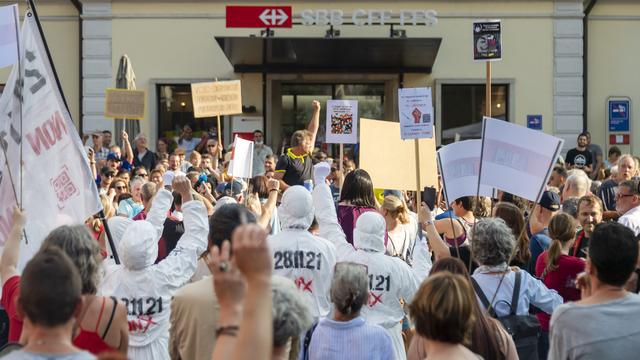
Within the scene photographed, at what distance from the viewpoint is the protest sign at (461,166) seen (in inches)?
274

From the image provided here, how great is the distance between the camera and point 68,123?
21.7ft

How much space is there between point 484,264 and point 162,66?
17.5 m

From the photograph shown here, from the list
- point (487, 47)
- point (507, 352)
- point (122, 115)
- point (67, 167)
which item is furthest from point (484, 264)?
point (122, 115)

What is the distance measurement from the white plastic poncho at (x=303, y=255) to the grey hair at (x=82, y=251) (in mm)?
1649

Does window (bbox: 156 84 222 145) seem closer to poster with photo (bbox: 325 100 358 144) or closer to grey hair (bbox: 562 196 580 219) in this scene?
poster with photo (bbox: 325 100 358 144)

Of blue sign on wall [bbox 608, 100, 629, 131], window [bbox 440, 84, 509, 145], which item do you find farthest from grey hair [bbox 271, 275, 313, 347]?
blue sign on wall [bbox 608, 100, 629, 131]

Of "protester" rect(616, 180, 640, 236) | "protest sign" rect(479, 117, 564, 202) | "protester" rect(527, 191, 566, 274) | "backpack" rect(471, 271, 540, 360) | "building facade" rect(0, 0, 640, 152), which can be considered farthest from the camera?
"building facade" rect(0, 0, 640, 152)

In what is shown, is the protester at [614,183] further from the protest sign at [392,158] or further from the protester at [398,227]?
the protester at [398,227]

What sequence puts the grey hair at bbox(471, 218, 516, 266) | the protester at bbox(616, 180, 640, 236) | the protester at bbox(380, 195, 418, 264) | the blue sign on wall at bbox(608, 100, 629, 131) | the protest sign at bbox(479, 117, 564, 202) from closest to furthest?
the grey hair at bbox(471, 218, 516, 266) → the protest sign at bbox(479, 117, 564, 202) → the protester at bbox(380, 195, 418, 264) → the protester at bbox(616, 180, 640, 236) → the blue sign on wall at bbox(608, 100, 629, 131)

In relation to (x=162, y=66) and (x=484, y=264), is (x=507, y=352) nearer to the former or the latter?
(x=484, y=264)

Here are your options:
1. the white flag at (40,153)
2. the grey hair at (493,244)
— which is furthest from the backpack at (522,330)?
the white flag at (40,153)

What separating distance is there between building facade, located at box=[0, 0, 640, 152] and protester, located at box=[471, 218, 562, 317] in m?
16.6

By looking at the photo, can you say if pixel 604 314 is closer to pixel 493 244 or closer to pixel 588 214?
pixel 493 244

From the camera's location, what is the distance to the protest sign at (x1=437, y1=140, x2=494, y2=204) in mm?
6953
